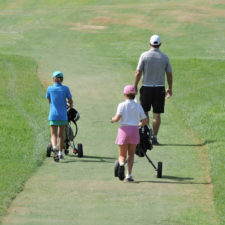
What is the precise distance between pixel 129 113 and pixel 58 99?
2203mm

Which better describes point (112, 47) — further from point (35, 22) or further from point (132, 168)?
point (132, 168)

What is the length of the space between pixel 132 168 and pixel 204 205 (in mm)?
2733

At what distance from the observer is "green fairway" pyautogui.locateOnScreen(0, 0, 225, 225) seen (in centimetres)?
1133

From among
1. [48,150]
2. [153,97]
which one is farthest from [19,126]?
[153,97]

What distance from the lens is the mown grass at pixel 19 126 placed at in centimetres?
1303

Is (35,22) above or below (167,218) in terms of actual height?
below

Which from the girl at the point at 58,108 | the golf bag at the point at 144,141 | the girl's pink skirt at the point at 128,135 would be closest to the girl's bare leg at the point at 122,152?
the girl's pink skirt at the point at 128,135

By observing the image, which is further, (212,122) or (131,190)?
(212,122)

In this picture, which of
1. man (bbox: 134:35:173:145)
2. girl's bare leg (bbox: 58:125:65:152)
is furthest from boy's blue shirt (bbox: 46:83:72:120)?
man (bbox: 134:35:173:145)

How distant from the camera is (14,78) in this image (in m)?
26.9

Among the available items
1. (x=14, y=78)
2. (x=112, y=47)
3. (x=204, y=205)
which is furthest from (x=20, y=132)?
(x=112, y=47)

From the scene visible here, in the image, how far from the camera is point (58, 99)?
47.5ft

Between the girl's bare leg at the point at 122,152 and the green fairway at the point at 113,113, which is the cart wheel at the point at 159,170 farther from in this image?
the girl's bare leg at the point at 122,152

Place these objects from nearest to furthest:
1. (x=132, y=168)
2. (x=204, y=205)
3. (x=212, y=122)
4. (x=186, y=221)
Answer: (x=186, y=221)
(x=204, y=205)
(x=132, y=168)
(x=212, y=122)
